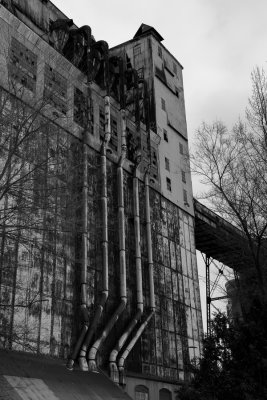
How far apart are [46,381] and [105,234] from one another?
834cm

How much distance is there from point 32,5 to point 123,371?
1942 centimetres

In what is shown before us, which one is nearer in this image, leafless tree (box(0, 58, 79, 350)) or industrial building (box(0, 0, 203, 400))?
leafless tree (box(0, 58, 79, 350))

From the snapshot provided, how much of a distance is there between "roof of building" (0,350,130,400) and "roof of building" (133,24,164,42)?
25769mm

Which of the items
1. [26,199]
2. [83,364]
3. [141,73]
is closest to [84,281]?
[83,364]

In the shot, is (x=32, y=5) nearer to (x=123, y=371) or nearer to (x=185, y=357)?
(x=123, y=371)

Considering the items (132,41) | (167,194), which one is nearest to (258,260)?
(167,194)

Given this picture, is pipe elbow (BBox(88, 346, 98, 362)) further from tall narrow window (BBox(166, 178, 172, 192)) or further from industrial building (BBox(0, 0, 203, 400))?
tall narrow window (BBox(166, 178, 172, 192))

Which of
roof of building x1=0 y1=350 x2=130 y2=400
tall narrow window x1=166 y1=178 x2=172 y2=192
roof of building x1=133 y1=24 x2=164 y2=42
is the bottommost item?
roof of building x1=0 y1=350 x2=130 y2=400

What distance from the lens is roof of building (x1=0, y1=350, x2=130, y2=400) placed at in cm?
1555

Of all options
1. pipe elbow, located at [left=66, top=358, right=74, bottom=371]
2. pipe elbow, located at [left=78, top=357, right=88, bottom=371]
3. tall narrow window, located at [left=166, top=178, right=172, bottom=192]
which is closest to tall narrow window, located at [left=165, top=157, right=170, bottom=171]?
tall narrow window, located at [left=166, top=178, right=172, bottom=192]

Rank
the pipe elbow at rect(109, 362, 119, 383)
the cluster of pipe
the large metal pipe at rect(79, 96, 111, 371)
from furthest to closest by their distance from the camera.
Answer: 1. the pipe elbow at rect(109, 362, 119, 383)
2. the cluster of pipe
3. the large metal pipe at rect(79, 96, 111, 371)

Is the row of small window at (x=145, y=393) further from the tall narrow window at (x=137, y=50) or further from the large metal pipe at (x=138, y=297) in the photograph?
Result: the tall narrow window at (x=137, y=50)

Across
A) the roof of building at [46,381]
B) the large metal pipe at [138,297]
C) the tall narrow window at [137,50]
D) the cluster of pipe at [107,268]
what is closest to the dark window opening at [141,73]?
the tall narrow window at [137,50]

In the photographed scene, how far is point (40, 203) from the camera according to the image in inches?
491
